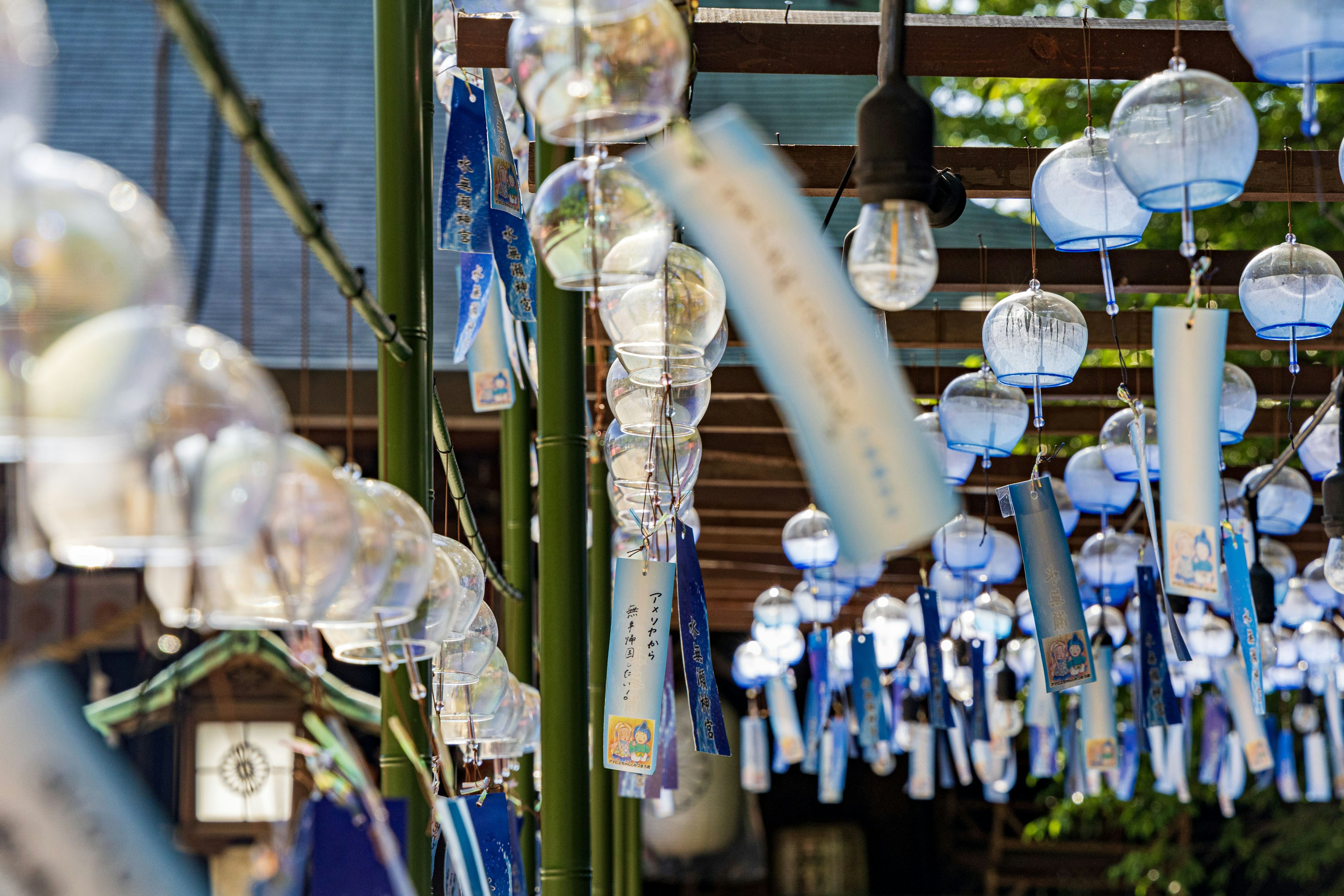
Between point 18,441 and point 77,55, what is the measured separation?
10395 millimetres

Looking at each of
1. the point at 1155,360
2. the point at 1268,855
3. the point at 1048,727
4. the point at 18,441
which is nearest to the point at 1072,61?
the point at 1155,360

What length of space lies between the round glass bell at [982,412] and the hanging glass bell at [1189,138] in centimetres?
235

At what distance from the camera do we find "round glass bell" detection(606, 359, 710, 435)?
313 centimetres

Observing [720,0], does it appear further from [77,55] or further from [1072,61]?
[1072,61]

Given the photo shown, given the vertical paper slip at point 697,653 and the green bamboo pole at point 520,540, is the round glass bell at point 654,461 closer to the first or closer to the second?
the vertical paper slip at point 697,653

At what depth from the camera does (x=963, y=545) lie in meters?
6.74

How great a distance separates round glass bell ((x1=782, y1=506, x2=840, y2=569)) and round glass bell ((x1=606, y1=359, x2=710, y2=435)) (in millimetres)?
3266

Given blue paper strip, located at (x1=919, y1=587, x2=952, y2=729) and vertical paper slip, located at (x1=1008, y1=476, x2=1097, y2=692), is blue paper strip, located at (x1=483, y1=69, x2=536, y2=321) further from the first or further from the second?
blue paper strip, located at (x1=919, y1=587, x2=952, y2=729)

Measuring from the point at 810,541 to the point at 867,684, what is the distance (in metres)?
1.34

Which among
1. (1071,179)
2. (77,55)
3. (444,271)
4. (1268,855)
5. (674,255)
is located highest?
(77,55)

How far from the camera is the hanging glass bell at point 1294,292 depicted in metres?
4.02

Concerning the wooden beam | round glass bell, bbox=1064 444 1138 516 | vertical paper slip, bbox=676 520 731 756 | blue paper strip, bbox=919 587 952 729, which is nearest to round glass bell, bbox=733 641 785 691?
blue paper strip, bbox=919 587 952 729

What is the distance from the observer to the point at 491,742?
3877 mm

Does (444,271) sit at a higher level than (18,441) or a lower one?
higher
